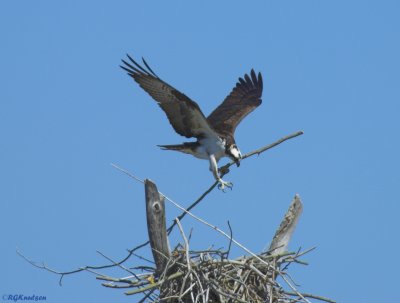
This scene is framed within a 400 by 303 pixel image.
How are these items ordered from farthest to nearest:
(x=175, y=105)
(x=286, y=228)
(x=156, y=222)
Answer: (x=175, y=105)
(x=286, y=228)
(x=156, y=222)

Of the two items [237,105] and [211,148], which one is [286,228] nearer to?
[211,148]

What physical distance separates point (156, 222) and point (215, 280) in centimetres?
59

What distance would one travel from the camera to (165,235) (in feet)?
19.7

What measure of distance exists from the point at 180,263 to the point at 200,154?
2939 millimetres

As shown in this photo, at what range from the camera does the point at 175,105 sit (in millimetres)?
8375

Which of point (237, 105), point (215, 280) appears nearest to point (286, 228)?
point (215, 280)

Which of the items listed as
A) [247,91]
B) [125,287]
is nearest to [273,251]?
[125,287]

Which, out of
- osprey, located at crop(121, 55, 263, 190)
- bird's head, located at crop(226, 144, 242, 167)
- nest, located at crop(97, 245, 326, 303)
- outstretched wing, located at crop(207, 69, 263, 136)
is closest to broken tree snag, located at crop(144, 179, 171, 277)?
nest, located at crop(97, 245, 326, 303)

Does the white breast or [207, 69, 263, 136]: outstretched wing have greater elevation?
[207, 69, 263, 136]: outstretched wing

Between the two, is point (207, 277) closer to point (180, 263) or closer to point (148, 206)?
point (180, 263)

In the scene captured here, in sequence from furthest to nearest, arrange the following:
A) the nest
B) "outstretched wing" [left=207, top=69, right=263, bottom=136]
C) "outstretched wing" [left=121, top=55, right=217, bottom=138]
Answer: "outstretched wing" [left=207, top=69, right=263, bottom=136] → "outstretched wing" [left=121, top=55, right=217, bottom=138] → the nest

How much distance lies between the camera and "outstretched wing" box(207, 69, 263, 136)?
9.51 meters

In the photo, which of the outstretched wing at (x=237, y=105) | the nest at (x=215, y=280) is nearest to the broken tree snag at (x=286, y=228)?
the nest at (x=215, y=280)

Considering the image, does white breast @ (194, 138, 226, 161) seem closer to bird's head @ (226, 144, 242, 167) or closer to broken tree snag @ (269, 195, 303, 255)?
bird's head @ (226, 144, 242, 167)
